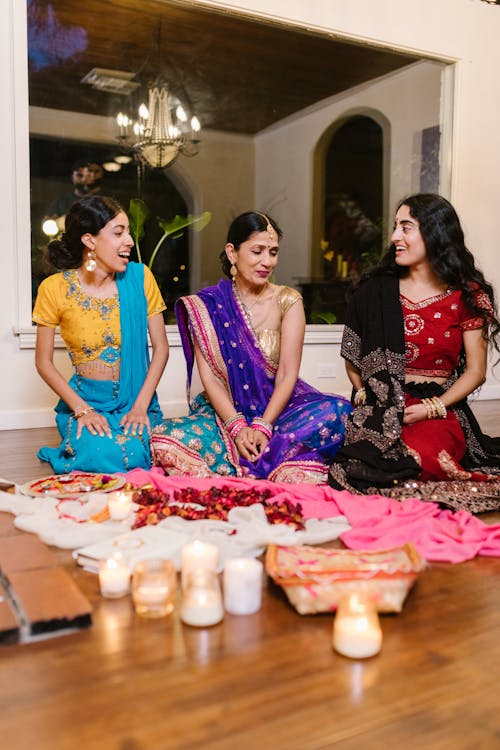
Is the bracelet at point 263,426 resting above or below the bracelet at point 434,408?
below

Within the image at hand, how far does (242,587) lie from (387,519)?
2.45ft

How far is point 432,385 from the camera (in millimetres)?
2742

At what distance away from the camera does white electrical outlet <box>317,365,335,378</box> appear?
16.7ft

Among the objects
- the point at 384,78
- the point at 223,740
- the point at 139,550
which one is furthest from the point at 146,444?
the point at 384,78

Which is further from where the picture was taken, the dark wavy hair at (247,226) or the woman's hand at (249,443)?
the dark wavy hair at (247,226)

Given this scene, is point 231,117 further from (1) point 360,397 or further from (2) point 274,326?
(1) point 360,397

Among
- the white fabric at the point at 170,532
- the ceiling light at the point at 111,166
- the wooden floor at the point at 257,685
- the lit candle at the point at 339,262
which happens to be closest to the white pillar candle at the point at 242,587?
the wooden floor at the point at 257,685

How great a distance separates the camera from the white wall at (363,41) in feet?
13.0

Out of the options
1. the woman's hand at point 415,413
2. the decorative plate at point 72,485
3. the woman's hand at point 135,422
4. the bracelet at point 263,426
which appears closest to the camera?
the decorative plate at point 72,485

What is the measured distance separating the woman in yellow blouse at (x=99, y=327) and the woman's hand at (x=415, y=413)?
1.05 metres

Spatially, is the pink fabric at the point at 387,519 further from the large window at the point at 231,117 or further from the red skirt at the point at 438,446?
the large window at the point at 231,117

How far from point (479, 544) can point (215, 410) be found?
52.0 inches

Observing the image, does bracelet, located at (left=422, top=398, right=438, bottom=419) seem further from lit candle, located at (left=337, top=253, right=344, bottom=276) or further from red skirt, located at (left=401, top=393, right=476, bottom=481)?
lit candle, located at (left=337, top=253, right=344, bottom=276)

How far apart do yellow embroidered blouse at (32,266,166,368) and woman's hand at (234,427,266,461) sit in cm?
71
